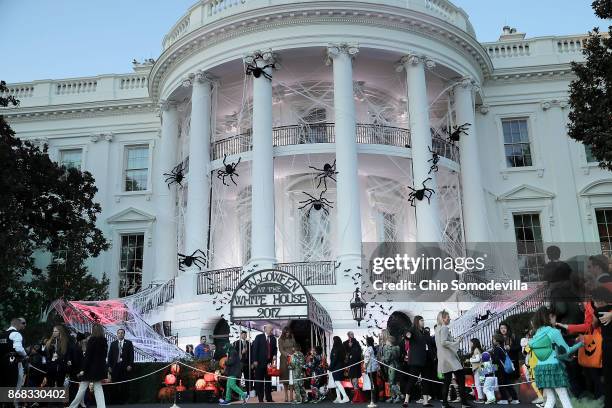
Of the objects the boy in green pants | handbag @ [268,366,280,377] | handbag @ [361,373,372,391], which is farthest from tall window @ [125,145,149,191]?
handbag @ [361,373,372,391]

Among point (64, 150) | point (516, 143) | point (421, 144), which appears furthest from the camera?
point (64, 150)

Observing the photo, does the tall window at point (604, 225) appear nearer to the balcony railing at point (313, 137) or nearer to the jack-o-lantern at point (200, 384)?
the balcony railing at point (313, 137)

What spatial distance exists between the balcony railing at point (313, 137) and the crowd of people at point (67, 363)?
9.49 metres

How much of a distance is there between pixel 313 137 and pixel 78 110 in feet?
40.1

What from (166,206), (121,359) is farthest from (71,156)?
(121,359)

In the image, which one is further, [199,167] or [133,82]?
[133,82]

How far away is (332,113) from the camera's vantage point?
2358 cm

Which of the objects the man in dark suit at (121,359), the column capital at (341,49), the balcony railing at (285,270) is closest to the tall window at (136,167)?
the balcony railing at (285,270)

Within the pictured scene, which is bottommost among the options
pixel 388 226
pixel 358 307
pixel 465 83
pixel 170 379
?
pixel 170 379

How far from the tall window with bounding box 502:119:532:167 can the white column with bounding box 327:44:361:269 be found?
886cm

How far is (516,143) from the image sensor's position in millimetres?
26422

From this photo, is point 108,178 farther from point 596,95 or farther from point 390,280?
point 596,95

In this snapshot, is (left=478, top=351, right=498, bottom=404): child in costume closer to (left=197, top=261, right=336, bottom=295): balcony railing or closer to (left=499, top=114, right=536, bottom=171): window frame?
(left=197, top=261, right=336, bottom=295): balcony railing

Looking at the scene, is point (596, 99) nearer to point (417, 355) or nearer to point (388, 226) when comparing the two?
point (388, 226)
